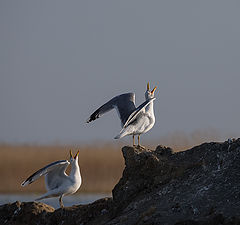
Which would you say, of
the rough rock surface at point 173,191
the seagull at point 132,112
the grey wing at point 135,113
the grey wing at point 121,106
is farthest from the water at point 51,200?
the rough rock surface at point 173,191

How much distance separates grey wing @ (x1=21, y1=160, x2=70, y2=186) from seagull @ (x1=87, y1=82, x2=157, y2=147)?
3.22 feet

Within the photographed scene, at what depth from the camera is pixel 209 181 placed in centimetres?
809

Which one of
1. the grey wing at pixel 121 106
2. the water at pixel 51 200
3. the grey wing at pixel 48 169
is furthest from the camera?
the water at pixel 51 200

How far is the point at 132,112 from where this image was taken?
10758 millimetres

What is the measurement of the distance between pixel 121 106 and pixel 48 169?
4.90 feet

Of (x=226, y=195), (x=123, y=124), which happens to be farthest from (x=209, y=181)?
(x=123, y=124)

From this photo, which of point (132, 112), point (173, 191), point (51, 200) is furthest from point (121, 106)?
point (51, 200)

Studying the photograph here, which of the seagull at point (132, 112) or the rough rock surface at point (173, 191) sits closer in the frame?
the rough rock surface at point (173, 191)

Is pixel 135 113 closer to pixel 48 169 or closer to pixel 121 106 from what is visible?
pixel 121 106

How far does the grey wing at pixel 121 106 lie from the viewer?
11.4 metres

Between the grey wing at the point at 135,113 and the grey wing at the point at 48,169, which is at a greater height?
the grey wing at the point at 135,113

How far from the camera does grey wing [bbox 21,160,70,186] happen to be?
1101 centimetres

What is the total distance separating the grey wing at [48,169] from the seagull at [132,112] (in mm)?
981

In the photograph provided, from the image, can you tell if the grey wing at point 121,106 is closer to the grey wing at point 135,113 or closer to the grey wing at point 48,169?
the grey wing at point 135,113
